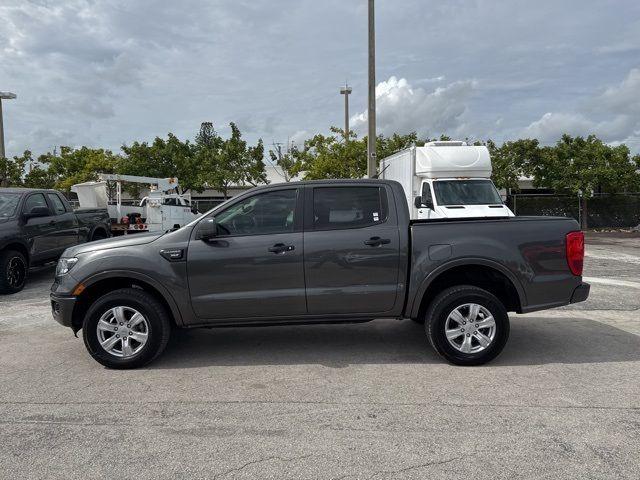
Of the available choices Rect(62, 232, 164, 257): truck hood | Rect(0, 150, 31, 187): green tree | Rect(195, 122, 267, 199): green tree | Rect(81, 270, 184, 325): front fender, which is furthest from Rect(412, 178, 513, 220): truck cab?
Rect(0, 150, 31, 187): green tree

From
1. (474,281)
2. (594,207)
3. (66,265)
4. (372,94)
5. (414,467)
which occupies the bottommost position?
(414,467)

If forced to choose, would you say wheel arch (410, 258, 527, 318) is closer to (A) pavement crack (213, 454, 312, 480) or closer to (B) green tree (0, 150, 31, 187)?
(A) pavement crack (213, 454, 312, 480)

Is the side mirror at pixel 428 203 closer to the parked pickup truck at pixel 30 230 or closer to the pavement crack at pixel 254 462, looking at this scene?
the parked pickup truck at pixel 30 230

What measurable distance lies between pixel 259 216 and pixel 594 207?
2393 cm

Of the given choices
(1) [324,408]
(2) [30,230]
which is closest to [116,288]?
(1) [324,408]

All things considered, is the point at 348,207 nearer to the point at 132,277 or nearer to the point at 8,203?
the point at 132,277

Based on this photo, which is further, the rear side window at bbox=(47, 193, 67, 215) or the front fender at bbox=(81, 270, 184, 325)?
the rear side window at bbox=(47, 193, 67, 215)

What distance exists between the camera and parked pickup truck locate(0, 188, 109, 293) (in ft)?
29.1

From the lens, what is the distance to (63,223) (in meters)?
10.5

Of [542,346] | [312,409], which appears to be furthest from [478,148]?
[312,409]

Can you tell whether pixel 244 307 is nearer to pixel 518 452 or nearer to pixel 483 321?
pixel 483 321

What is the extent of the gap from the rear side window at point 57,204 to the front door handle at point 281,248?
24.3 feet

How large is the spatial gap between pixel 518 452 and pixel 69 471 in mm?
2784

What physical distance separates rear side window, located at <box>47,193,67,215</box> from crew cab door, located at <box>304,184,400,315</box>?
7.59 meters
